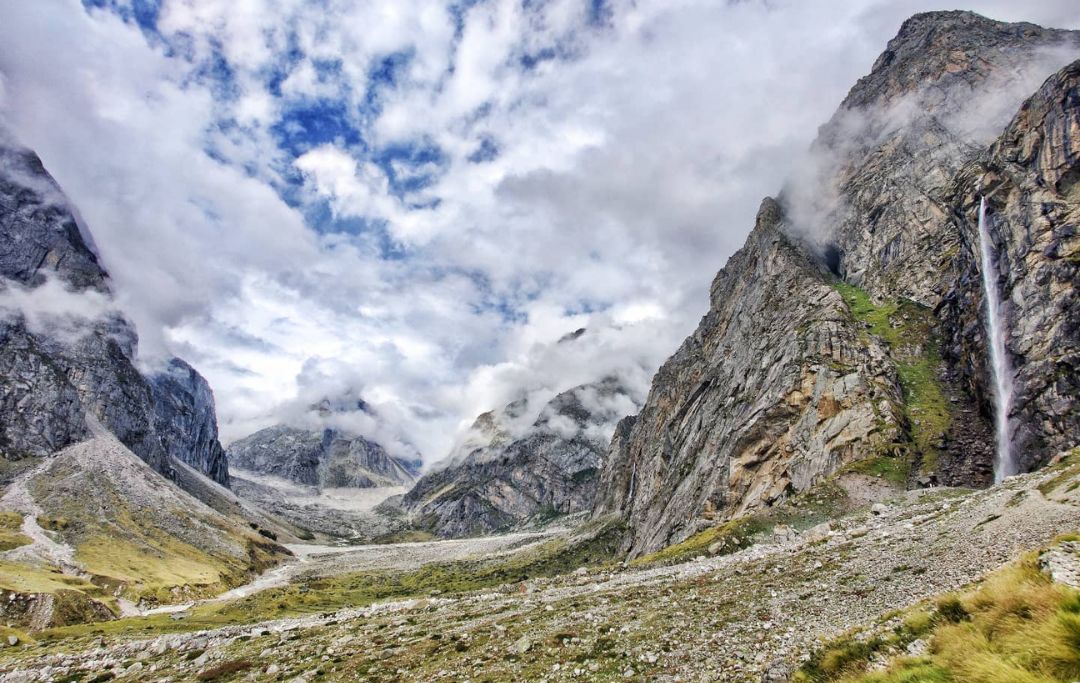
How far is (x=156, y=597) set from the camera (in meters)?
138

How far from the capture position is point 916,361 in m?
93.8

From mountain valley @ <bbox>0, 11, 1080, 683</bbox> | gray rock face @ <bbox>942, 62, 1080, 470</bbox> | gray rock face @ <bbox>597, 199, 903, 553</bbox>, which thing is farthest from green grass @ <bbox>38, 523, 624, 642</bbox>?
gray rock face @ <bbox>942, 62, 1080, 470</bbox>

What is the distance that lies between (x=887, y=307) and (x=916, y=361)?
915 inches

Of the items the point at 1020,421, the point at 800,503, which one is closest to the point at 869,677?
the point at 800,503

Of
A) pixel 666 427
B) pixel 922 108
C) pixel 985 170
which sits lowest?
pixel 666 427

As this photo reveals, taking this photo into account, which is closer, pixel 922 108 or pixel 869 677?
pixel 869 677

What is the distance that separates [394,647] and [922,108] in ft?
625

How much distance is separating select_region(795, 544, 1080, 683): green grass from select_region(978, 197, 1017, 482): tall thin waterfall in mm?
73350

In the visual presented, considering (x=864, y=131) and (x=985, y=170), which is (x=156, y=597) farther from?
(x=864, y=131)

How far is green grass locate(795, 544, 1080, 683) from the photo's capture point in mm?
7348

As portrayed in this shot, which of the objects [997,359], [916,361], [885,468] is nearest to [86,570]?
[885,468]

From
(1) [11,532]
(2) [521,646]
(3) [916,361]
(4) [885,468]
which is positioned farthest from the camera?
(1) [11,532]

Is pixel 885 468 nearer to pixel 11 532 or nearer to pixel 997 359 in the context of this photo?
pixel 997 359

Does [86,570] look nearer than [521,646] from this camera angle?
No
